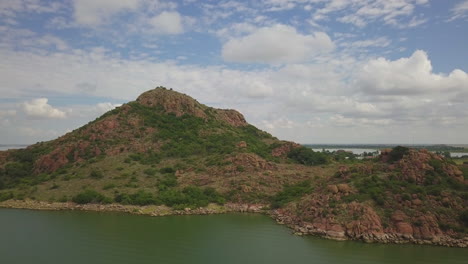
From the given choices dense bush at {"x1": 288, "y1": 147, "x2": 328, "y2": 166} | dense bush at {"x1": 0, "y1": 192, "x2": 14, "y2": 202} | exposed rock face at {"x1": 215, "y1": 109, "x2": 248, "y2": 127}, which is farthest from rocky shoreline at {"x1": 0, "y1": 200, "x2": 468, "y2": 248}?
exposed rock face at {"x1": 215, "y1": 109, "x2": 248, "y2": 127}

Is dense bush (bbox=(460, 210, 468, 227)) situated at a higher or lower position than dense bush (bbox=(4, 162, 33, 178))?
lower

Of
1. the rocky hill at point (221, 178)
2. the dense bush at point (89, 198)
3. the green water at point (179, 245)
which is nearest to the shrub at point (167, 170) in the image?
the rocky hill at point (221, 178)

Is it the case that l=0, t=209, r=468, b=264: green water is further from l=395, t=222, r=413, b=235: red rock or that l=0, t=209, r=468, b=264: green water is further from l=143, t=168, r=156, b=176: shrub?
l=143, t=168, r=156, b=176: shrub

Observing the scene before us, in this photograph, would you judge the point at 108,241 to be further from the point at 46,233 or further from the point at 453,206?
the point at 453,206

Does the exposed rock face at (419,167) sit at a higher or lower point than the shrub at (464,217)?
higher

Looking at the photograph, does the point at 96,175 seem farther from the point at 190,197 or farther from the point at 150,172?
the point at 190,197

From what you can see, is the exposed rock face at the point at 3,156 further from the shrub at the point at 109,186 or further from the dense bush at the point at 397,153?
the dense bush at the point at 397,153

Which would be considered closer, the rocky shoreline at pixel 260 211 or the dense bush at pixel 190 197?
the rocky shoreline at pixel 260 211
